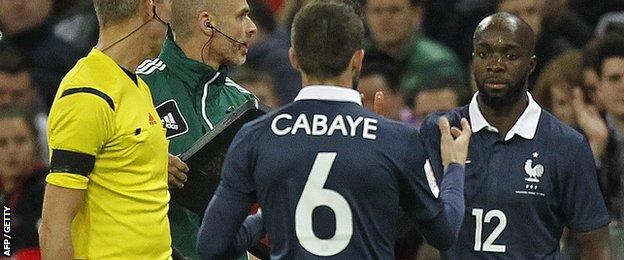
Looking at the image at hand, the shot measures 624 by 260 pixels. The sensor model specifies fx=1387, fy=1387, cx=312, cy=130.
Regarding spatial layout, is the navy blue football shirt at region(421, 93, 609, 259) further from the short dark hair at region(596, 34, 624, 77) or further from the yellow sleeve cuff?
the short dark hair at region(596, 34, 624, 77)

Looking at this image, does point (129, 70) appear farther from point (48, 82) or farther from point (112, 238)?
point (48, 82)

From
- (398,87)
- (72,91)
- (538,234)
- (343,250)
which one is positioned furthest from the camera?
(398,87)

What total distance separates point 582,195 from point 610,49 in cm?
287

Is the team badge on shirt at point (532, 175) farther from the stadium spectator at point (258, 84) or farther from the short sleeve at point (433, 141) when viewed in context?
the stadium spectator at point (258, 84)

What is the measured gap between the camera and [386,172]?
3955 mm

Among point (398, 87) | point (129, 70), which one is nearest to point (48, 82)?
point (398, 87)

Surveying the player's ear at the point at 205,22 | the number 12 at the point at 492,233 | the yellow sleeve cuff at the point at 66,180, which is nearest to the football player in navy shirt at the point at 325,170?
the yellow sleeve cuff at the point at 66,180

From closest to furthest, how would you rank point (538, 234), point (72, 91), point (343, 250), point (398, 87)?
point (343, 250)
point (72, 91)
point (538, 234)
point (398, 87)

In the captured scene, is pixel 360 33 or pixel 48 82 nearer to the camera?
pixel 360 33

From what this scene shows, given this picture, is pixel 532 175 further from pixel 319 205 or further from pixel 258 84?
pixel 258 84

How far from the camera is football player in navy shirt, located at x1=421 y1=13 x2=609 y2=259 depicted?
501 cm

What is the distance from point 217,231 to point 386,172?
521 mm

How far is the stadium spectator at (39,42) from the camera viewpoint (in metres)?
8.62

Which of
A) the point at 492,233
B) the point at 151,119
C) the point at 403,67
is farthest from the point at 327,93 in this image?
the point at 403,67
